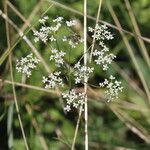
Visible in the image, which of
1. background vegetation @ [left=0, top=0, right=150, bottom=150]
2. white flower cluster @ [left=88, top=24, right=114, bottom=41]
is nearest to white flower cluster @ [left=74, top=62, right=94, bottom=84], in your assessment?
white flower cluster @ [left=88, top=24, right=114, bottom=41]

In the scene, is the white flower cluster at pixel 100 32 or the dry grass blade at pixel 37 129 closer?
the white flower cluster at pixel 100 32

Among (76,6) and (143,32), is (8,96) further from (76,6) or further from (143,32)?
(143,32)

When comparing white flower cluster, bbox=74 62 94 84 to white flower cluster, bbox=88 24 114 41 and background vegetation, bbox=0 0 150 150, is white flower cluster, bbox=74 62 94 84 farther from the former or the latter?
background vegetation, bbox=0 0 150 150

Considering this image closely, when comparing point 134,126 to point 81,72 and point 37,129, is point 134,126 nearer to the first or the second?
point 37,129

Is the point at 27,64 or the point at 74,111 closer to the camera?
the point at 27,64

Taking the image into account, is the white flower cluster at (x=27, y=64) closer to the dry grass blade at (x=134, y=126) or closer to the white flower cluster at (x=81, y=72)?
the white flower cluster at (x=81, y=72)

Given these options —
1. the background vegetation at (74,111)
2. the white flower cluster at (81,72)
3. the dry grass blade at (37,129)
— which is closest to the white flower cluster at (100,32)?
the white flower cluster at (81,72)

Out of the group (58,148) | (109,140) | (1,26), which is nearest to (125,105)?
(109,140)

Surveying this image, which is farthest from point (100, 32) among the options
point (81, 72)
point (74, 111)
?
point (74, 111)
